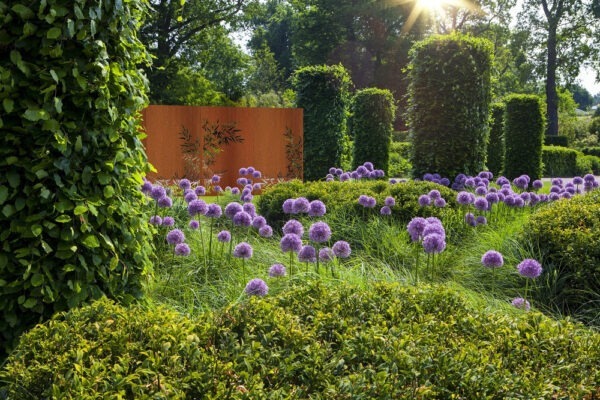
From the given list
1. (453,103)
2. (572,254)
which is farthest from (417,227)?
(453,103)

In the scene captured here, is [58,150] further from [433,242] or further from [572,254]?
[572,254]

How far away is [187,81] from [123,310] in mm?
22126

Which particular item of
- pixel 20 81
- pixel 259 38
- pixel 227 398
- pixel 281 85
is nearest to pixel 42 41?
pixel 20 81

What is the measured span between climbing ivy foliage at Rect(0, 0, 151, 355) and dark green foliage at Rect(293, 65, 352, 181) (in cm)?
1100

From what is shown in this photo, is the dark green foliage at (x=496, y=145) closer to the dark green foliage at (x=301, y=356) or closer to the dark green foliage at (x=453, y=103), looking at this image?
the dark green foliage at (x=453, y=103)

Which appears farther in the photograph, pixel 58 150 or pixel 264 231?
pixel 264 231

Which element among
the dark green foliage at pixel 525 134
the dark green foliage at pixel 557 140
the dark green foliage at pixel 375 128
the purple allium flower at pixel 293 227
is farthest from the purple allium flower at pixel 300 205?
the dark green foliage at pixel 557 140

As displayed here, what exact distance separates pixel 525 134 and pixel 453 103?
19.5 feet

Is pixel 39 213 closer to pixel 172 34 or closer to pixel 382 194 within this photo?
pixel 382 194

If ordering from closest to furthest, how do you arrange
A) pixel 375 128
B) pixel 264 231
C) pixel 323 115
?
1. pixel 264 231
2. pixel 323 115
3. pixel 375 128

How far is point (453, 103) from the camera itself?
11.0 meters

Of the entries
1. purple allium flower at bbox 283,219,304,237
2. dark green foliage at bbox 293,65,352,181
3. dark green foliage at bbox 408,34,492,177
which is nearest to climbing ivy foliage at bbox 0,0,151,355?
purple allium flower at bbox 283,219,304,237

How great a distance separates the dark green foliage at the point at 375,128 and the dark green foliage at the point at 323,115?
0.77 m

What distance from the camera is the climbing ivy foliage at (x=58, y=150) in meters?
3.08
